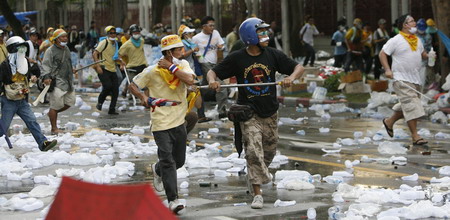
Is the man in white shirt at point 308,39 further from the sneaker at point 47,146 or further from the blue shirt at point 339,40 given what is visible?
the sneaker at point 47,146

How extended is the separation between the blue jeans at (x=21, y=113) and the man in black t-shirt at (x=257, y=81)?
4.34m

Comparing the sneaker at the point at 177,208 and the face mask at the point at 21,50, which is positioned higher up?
the face mask at the point at 21,50

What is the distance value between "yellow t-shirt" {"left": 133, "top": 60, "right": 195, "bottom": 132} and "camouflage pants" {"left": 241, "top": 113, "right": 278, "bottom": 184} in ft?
2.16

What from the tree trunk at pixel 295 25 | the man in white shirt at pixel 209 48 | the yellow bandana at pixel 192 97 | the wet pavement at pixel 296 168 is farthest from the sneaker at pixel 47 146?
the tree trunk at pixel 295 25

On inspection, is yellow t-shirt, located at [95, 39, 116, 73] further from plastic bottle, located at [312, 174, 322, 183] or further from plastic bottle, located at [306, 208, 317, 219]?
plastic bottle, located at [306, 208, 317, 219]

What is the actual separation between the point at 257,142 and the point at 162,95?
1.00m

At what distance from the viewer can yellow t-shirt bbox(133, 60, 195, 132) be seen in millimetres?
8242

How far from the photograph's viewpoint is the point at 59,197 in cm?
393

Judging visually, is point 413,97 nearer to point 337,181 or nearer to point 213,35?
point 337,181

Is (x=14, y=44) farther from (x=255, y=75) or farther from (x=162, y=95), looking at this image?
(x=255, y=75)

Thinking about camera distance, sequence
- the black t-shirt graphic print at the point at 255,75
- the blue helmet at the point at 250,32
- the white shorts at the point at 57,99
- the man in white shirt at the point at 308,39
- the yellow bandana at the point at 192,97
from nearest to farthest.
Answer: the blue helmet at the point at 250,32, the black t-shirt graphic print at the point at 255,75, the yellow bandana at the point at 192,97, the white shorts at the point at 57,99, the man in white shirt at the point at 308,39

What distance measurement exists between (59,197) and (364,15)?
27.7 m

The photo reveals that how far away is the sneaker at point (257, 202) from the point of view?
323 inches

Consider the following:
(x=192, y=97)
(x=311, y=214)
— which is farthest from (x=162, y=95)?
(x=311, y=214)
